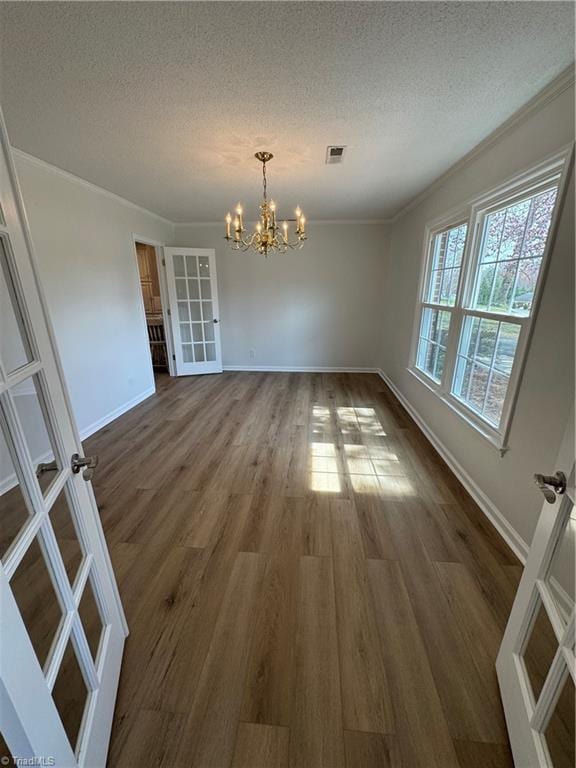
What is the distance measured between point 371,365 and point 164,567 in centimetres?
455

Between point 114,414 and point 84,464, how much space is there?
3.02 meters

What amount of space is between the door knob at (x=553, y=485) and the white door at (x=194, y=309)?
4.95 meters

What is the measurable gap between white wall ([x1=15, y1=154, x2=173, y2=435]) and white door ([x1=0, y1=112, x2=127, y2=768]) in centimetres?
224

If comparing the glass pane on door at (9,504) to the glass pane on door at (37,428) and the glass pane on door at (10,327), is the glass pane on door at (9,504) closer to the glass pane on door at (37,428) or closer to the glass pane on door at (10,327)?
the glass pane on door at (37,428)

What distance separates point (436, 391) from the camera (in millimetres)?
2961

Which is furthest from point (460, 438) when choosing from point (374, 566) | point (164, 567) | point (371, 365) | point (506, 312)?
point (371, 365)

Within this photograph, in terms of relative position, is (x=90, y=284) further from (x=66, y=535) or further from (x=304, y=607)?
(x=304, y=607)

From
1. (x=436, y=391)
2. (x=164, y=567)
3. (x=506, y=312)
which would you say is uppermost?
(x=506, y=312)

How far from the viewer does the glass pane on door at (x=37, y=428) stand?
787 mm

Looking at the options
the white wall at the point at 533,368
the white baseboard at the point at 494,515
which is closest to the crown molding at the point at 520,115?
the white wall at the point at 533,368

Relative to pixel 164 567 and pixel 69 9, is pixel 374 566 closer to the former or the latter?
pixel 164 567

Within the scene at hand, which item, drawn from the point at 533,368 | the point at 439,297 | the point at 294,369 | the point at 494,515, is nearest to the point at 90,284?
the point at 294,369

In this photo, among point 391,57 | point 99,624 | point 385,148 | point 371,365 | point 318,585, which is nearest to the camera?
point 99,624

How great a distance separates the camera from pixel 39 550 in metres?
0.79
